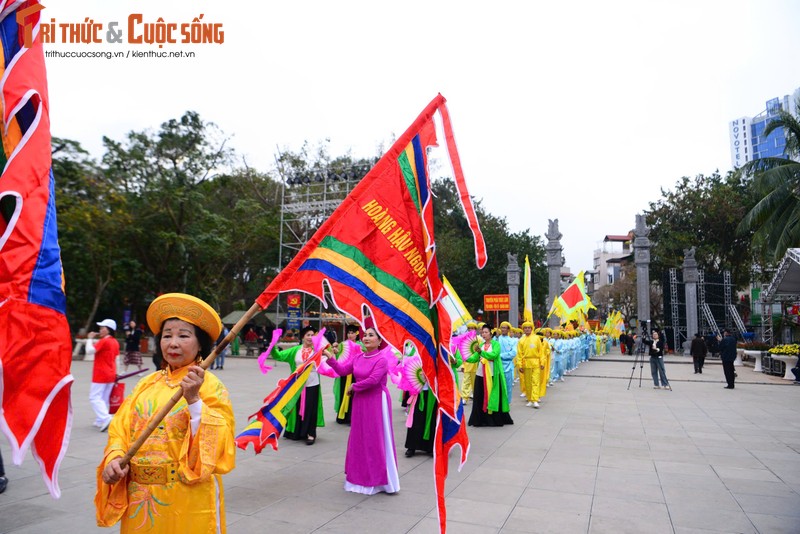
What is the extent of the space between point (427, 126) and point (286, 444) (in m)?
4.98

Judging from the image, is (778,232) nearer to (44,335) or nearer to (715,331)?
(715,331)

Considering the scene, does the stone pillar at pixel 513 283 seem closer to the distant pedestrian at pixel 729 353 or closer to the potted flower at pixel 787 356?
the potted flower at pixel 787 356

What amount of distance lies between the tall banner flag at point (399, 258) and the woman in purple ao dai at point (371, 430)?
62.4 inches

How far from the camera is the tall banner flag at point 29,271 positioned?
2.28 metres

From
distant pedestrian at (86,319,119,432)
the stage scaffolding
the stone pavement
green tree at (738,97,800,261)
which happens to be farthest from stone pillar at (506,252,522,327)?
distant pedestrian at (86,319,119,432)

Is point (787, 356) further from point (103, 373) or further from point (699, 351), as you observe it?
point (103, 373)

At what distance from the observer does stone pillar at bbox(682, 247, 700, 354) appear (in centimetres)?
2789

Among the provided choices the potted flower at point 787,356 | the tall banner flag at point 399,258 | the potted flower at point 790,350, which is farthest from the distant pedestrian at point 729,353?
the tall banner flag at point 399,258

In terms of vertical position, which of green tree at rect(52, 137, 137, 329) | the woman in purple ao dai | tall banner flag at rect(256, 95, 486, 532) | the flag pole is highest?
green tree at rect(52, 137, 137, 329)

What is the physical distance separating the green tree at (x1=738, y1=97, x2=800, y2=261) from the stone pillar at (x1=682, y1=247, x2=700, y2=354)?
27.0ft

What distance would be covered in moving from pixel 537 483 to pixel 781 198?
1816 cm

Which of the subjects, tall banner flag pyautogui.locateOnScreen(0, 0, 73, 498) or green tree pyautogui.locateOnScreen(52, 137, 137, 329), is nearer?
tall banner flag pyautogui.locateOnScreen(0, 0, 73, 498)

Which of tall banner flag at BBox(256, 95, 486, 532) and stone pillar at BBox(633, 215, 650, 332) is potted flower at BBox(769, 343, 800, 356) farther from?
tall banner flag at BBox(256, 95, 486, 532)

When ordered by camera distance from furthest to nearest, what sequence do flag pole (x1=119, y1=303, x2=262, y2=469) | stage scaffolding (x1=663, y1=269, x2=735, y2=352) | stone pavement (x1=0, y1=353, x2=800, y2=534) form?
stage scaffolding (x1=663, y1=269, x2=735, y2=352), stone pavement (x1=0, y1=353, x2=800, y2=534), flag pole (x1=119, y1=303, x2=262, y2=469)
